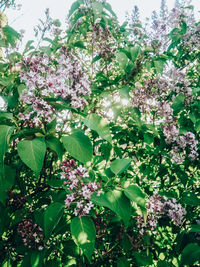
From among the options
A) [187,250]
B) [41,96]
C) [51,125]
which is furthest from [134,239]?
[41,96]

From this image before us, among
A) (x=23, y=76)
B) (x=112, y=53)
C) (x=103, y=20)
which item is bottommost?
(x=23, y=76)

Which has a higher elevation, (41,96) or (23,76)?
(23,76)

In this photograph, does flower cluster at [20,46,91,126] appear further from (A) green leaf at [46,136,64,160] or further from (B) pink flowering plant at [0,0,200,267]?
(A) green leaf at [46,136,64,160]

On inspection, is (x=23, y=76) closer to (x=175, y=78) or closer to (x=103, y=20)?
(x=103, y=20)

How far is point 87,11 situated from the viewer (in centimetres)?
210

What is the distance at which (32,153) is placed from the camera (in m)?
1.06

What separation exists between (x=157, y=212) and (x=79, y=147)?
1136 millimetres

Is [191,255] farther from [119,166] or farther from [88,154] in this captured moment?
[88,154]

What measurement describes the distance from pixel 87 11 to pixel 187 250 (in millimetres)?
2197

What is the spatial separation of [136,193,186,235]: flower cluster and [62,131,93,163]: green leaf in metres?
0.95

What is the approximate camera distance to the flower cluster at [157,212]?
5.93ft

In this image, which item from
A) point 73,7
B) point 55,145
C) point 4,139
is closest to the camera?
point 4,139

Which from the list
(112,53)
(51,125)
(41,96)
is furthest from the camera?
(112,53)

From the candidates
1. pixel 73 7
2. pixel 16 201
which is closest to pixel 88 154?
pixel 16 201
